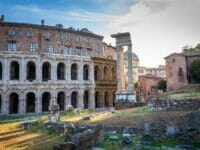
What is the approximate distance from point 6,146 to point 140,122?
8638 millimetres

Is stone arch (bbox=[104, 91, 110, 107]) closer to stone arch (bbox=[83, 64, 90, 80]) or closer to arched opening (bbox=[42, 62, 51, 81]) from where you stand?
stone arch (bbox=[83, 64, 90, 80])

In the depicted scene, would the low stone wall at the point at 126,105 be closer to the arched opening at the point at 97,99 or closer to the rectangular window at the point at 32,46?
the arched opening at the point at 97,99

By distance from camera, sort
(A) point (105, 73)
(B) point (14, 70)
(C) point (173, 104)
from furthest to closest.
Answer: (A) point (105, 73)
(B) point (14, 70)
(C) point (173, 104)

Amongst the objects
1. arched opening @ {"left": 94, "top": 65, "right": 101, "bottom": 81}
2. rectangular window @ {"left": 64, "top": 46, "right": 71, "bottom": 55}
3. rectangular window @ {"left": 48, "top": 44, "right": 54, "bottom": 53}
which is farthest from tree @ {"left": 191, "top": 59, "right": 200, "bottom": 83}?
rectangular window @ {"left": 48, "top": 44, "right": 54, "bottom": 53}

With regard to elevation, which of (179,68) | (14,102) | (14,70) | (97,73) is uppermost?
(179,68)

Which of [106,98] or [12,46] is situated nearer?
[12,46]

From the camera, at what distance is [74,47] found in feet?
147

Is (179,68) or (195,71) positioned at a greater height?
(179,68)

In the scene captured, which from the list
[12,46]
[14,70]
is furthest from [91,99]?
[12,46]

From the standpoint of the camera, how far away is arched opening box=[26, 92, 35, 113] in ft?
A: 138

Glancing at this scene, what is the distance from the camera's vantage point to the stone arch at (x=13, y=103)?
41.1 m

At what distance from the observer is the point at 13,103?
42.0 metres

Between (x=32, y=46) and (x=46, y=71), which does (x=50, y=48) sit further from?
(x=46, y=71)

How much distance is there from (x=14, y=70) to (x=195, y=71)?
34.0 meters
